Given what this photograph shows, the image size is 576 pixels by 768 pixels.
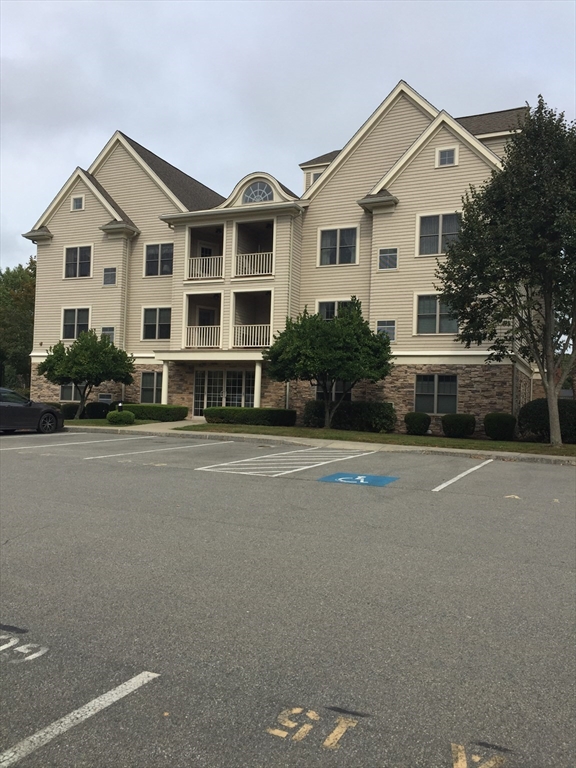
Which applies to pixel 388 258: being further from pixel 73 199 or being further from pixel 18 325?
pixel 18 325

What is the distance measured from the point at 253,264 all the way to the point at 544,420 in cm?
1407

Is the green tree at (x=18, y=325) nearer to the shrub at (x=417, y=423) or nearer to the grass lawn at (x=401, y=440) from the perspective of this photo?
the grass lawn at (x=401, y=440)

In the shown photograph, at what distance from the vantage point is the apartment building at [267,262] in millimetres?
25453

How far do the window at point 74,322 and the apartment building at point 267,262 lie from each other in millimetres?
74

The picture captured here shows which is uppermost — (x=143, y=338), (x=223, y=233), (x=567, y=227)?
(x=223, y=233)

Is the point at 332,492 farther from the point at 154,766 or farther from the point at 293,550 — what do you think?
the point at 154,766

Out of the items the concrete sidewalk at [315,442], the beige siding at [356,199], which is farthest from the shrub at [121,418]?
the beige siding at [356,199]

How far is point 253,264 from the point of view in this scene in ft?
93.2

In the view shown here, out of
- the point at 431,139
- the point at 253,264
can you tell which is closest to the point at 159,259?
the point at 253,264

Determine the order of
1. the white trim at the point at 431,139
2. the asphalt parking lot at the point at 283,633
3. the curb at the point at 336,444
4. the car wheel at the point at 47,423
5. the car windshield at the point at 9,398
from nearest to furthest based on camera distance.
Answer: the asphalt parking lot at the point at 283,633 → the curb at the point at 336,444 → the car windshield at the point at 9,398 → the car wheel at the point at 47,423 → the white trim at the point at 431,139

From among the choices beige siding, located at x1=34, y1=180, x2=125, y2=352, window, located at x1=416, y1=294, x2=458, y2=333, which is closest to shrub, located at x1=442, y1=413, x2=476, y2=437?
window, located at x1=416, y1=294, x2=458, y2=333

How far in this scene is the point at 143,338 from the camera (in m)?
31.4

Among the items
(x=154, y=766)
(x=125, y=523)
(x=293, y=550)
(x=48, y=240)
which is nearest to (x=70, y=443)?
(x=125, y=523)

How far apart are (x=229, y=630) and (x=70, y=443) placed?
576 inches
